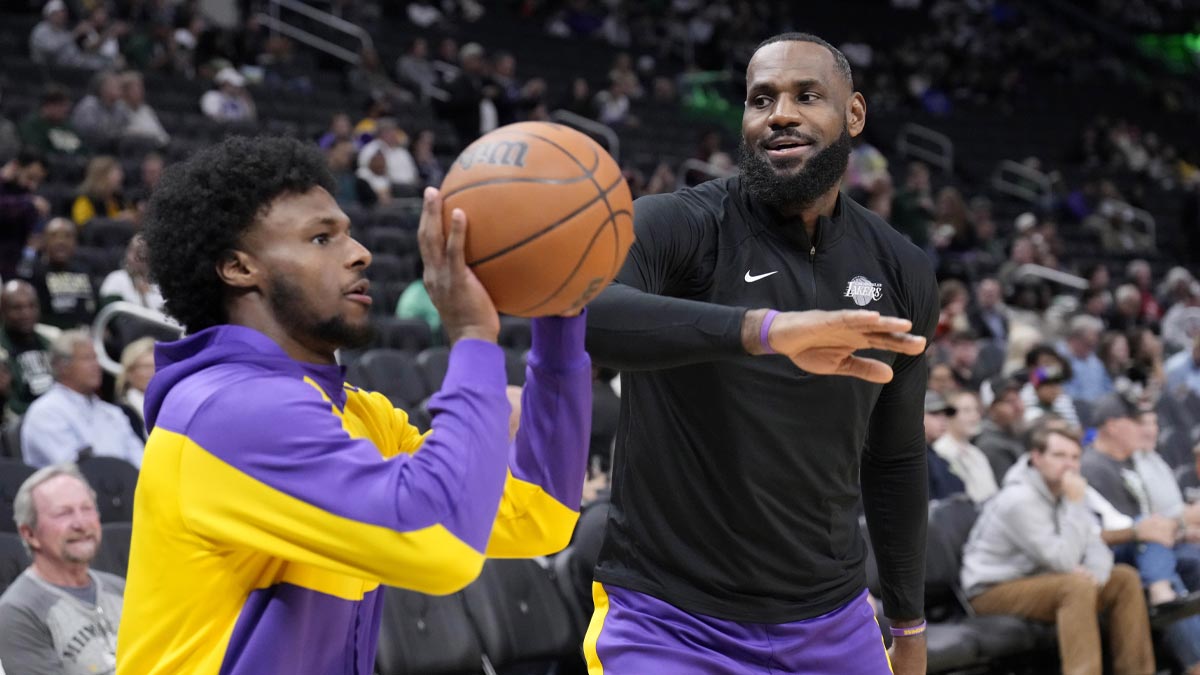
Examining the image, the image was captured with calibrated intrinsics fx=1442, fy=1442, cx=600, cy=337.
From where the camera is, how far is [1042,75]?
23266 mm

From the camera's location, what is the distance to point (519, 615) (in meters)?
5.51

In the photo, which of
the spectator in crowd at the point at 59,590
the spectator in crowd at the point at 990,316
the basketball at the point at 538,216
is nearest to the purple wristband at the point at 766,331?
the basketball at the point at 538,216

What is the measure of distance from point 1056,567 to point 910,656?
3736mm

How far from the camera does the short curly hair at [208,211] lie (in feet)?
6.77

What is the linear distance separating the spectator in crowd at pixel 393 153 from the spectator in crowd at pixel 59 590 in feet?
24.6

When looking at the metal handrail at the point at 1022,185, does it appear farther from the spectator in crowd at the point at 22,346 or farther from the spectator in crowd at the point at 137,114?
the spectator in crowd at the point at 22,346

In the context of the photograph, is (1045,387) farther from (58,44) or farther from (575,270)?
(575,270)

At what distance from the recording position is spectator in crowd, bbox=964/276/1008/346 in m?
12.4

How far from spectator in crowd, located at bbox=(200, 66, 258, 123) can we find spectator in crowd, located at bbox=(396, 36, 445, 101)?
302 cm

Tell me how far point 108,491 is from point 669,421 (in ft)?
12.2

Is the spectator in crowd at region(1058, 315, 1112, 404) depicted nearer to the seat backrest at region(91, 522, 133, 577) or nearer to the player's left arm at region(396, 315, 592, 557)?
the seat backrest at region(91, 522, 133, 577)

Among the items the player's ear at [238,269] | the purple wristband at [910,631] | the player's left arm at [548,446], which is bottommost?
the purple wristband at [910,631]

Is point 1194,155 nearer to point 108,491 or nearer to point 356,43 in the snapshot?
point 356,43

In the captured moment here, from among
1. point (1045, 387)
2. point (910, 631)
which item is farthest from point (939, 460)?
point (910, 631)
